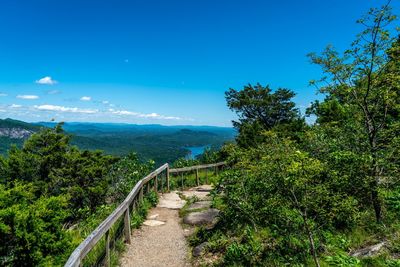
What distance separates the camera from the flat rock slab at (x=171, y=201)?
1110 cm

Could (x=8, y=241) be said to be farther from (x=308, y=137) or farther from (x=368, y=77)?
(x=368, y=77)

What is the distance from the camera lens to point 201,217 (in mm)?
9211

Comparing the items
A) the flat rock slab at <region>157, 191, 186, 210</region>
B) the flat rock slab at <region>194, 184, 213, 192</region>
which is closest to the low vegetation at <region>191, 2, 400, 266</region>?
the flat rock slab at <region>157, 191, 186, 210</region>

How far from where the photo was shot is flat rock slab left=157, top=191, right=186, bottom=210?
36.4 feet

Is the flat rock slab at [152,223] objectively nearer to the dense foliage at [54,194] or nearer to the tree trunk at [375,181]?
the dense foliage at [54,194]

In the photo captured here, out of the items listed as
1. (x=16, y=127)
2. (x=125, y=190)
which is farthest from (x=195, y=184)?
(x=16, y=127)

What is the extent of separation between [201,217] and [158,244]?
203 cm

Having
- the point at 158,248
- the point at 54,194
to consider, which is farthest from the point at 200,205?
the point at 54,194

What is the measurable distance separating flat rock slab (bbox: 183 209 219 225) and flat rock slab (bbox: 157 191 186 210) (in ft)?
4.74

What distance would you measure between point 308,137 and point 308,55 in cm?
181

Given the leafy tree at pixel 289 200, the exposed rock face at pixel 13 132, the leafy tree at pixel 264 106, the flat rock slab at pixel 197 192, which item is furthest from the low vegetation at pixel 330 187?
the exposed rock face at pixel 13 132

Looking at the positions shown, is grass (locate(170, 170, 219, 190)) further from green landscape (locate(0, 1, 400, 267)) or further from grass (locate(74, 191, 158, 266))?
green landscape (locate(0, 1, 400, 267))

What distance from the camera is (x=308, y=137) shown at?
6227mm

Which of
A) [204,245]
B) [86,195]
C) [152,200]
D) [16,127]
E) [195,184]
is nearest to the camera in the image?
[204,245]
